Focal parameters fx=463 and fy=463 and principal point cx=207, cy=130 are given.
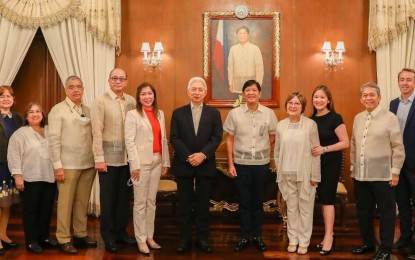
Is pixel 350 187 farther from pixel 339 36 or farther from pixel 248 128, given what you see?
pixel 248 128

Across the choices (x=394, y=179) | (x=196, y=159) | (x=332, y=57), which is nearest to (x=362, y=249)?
(x=394, y=179)

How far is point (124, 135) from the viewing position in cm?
419

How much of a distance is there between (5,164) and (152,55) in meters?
2.46

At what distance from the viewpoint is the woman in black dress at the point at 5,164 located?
4145 millimetres

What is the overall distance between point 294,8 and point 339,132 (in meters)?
2.54

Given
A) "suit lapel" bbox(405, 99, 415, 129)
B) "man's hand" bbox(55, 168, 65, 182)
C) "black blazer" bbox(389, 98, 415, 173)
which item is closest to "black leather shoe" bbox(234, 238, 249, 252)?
"black blazer" bbox(389, 98, 415, 173)

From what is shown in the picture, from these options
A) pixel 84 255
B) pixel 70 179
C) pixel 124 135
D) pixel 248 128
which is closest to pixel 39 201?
pixel 70 179

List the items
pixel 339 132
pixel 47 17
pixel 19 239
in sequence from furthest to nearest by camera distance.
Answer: pixel 47 17 → pixel 19 239 → pixel 339 132

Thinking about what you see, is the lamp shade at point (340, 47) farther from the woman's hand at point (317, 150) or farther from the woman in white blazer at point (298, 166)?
the woman's hand at point (317, 150)

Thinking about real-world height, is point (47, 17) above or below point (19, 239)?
above

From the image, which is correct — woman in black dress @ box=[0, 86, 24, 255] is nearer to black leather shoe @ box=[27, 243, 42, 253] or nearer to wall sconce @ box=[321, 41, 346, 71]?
black leather shoe @ box=[27, 243, 42, 253]

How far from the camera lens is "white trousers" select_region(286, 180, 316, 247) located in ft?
13.4

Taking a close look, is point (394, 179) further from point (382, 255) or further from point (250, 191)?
point (250, 191)

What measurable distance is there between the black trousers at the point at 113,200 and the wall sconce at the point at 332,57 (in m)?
3.07
